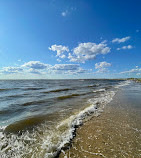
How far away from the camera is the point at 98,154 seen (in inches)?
123

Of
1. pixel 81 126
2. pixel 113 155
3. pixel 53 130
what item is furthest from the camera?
pixel 81 126

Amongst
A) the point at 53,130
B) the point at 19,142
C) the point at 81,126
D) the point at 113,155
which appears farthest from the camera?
the point at 81,126

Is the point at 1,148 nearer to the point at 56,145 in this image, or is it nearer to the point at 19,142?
the point at 19,142


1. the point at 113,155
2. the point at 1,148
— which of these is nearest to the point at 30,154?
the point at 1,148

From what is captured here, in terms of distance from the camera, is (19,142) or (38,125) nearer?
(19,142)

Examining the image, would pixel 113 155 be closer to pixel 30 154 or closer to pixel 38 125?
pixel 30 154

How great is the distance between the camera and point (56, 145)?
3.62 metres

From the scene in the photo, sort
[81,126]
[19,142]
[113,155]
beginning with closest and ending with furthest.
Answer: [113,155], [19,142], [81,126]

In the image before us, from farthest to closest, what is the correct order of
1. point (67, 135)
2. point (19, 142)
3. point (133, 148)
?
point (67, 135)
point (19, 142)
point (133, 148)

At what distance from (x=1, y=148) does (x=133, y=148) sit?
210 inches

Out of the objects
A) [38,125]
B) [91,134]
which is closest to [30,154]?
[38,125]

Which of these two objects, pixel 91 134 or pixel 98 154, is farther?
pixel 91 134

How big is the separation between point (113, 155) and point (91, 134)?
1.33 m

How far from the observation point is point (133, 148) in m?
3.34
